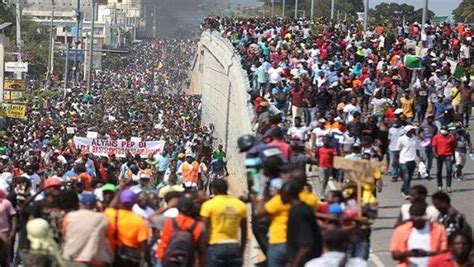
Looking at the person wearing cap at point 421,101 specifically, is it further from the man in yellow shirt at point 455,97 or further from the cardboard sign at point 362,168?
the cardboard sign at point 362,168

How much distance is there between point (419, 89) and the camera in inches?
1357

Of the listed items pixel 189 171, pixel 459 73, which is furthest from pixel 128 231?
pixel 459 73

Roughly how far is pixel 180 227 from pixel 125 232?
0.65 m

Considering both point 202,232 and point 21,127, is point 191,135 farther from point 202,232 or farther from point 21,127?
point 202,232

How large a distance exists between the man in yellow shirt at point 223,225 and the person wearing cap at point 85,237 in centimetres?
103

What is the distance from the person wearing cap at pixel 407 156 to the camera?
25969mm

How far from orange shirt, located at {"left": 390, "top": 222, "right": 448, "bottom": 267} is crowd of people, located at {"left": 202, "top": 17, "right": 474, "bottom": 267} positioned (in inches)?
0.5

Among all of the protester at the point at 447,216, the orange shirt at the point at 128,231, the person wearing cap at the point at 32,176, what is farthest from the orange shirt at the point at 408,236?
the person wearing cap at the point at 32,176

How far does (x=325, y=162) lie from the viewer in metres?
24.0

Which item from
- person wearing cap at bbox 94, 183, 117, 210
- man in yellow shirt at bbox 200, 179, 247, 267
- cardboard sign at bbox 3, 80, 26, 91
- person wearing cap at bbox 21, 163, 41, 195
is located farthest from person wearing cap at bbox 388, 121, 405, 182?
cardboard sign at bbox 3, 80, 26, 91

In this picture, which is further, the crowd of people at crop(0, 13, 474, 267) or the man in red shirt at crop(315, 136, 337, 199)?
the man in red shirt at crop(315, 136, 337, 199)

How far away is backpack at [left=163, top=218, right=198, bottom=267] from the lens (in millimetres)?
14547

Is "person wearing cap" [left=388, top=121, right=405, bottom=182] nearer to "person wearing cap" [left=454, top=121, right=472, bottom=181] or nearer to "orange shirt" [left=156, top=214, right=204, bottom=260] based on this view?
Result: "person wearing cap" [left=454, top=121, right=472, bottom=181]

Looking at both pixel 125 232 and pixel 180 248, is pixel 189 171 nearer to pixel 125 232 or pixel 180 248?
pixel 125 232
